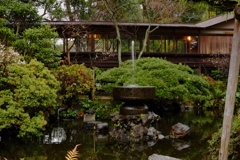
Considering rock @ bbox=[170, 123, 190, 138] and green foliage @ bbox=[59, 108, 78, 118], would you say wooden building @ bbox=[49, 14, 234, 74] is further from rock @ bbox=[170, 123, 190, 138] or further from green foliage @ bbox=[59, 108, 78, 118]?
Result: rock @ bbox=[170, 123, 190, 138]

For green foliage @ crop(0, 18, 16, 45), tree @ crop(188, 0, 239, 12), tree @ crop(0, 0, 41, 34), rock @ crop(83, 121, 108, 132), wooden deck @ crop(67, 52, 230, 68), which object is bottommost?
rock @ crop(83, 121, 108, 132)

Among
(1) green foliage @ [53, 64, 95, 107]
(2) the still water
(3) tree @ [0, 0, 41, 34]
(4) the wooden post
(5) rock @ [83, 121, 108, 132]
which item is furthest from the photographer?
(3) tree @ [0, 0, 41, 34]

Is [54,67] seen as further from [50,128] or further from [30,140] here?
[30,140]

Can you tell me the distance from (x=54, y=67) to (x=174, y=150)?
1020 centimetres

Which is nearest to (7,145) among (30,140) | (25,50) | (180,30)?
(30,140)

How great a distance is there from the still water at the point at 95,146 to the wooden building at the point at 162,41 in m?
11.2

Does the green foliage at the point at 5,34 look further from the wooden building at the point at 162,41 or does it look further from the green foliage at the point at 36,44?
the wooden building at the point at 162,41

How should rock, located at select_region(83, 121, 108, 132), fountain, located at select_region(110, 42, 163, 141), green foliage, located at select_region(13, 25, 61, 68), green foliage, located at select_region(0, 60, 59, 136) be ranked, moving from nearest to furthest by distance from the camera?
green foliage, located at select_region(0, 60, 59, 136) → fountain, located at select_region(110, 42, 163, 141) → rock, located at select_region(83, 121, 108, 132) → green foliage, located at select_region(13, 25, 61, 68)

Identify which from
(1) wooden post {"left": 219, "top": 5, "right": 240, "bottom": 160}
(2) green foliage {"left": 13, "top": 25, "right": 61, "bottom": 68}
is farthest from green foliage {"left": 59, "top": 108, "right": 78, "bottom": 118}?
(1) wooden post {"left": 219, "top": 5, "right": 240, "bottom": 160}

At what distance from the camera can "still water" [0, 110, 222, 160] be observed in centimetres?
714

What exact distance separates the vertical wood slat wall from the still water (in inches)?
570

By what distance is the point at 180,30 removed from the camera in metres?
23.7

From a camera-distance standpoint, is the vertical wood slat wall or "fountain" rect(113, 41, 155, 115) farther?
the vertical wood slat wall

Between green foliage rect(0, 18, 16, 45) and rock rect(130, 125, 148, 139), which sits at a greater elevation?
green foliage rect(0, 18, 16, 45)
